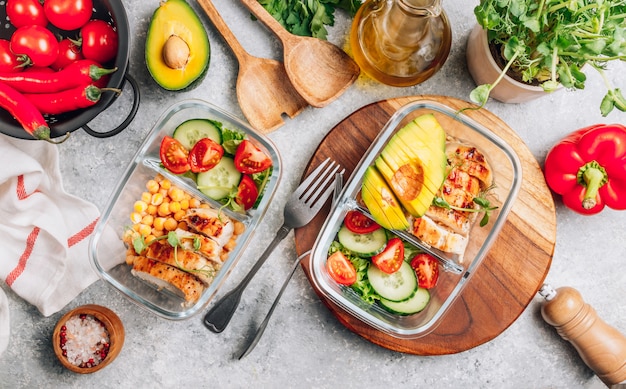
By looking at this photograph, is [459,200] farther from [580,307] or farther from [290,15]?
[290,15]

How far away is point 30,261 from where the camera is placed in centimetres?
229

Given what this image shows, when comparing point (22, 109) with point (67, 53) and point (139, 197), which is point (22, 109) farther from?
point (139, 197)

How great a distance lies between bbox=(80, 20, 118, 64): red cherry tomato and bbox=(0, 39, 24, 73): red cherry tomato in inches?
9.1

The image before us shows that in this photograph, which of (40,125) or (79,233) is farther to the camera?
(79,233)

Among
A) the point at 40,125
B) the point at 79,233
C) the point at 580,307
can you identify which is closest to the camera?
the point at 40,125

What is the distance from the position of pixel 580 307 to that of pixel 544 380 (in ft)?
1.22

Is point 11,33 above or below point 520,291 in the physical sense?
above

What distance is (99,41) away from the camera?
6.75 ft

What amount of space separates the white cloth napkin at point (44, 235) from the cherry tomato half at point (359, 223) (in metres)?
0.99

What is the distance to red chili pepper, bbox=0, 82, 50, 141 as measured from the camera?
6.38 ft

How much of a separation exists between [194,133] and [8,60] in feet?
2.27

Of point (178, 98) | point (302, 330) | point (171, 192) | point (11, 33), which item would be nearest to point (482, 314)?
point (302, 330)

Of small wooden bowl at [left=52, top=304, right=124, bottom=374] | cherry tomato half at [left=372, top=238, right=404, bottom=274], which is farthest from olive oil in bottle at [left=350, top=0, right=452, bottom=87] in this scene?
small wooden bowl at [left=52, top=304, right=124, bottom=374]

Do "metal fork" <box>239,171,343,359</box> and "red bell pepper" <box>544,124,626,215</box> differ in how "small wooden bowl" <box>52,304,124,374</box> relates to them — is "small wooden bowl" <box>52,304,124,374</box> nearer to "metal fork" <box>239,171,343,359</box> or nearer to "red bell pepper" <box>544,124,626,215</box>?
"metal fork" <box>239,171,343,359</box>
